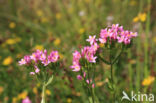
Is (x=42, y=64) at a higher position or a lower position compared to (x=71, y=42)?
lower

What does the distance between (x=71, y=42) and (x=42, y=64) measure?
1980 millimetres

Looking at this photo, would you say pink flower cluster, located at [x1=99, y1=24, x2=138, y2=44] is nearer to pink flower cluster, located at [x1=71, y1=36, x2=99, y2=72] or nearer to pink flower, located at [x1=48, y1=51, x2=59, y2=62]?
pink flower cluster, located at [x1=71, y1=36, x2=99, y2=72]

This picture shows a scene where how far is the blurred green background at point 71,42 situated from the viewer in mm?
2113

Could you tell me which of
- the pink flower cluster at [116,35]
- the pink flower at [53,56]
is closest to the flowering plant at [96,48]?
the pink flower cluster at [116,35]

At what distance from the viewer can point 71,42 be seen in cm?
326

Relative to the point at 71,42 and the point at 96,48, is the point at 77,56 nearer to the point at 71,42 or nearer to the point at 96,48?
the point at 96,48

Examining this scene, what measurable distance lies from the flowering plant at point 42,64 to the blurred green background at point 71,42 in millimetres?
117

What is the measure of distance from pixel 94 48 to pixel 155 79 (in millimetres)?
961

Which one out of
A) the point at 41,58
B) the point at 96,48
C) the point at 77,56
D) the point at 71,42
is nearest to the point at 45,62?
the point at 41,58

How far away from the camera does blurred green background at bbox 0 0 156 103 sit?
211 centimetres

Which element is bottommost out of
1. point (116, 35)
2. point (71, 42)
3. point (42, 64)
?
point (42, 64)

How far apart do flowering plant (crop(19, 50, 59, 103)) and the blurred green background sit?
0.12 meters

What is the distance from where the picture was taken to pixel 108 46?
1300mm

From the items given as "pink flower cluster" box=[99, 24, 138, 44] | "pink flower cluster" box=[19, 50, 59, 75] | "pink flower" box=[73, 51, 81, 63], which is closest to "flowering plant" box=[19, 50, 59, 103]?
"pink flower cluster" box=[19, 50, 59, 75]
